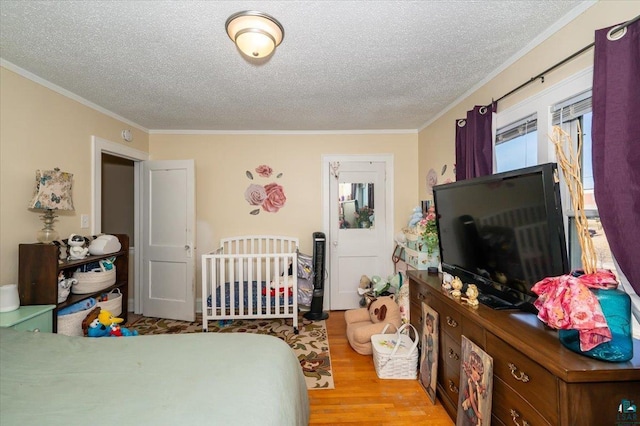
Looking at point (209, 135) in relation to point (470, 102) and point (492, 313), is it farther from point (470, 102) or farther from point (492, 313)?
point (492, 313)

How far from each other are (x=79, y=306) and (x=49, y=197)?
2.94 ft

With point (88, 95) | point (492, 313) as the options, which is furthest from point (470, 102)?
point (88, 95)

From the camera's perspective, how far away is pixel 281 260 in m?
3.45

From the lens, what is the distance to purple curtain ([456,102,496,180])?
76.3 inches

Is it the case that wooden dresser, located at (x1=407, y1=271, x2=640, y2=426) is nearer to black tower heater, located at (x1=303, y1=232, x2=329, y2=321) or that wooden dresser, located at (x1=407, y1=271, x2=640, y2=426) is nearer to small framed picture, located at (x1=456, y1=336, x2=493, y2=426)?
small framed picture, located at (x1=456, y1=336, x2=493, y2=426)

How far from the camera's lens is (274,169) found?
3572 millimetres

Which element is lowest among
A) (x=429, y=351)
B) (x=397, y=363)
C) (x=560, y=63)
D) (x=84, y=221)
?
(x=397, y=363)

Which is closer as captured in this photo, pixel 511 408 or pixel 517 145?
pixel 511 408

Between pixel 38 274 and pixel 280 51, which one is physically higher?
pixel 280 51

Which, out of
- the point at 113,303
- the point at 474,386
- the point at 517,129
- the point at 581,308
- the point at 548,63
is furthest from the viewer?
the point at 113,303

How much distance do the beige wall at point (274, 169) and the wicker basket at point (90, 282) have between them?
122cm

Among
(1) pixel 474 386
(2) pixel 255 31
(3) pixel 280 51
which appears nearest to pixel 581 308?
(1) pixel 474 386

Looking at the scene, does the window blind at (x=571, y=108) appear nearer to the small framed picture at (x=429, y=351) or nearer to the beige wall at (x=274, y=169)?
the small framed picture at (x=429, y=351)

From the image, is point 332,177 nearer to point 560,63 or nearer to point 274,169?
point 274,169
